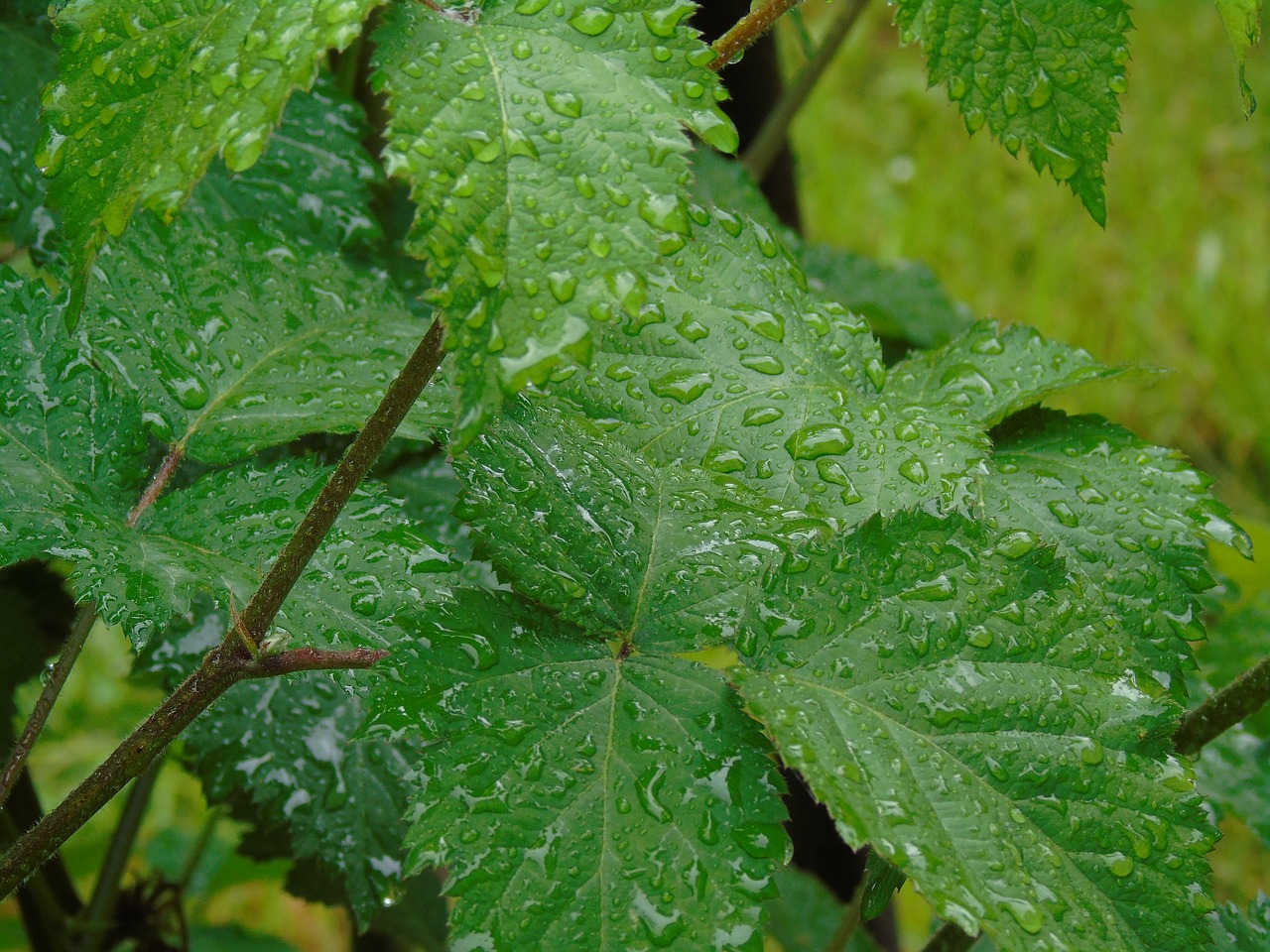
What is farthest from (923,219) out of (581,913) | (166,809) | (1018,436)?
(581,913)

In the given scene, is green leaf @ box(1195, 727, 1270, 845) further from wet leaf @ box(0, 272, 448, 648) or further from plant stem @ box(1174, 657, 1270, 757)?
wet leaf @ box(0, 272, 448, 648)

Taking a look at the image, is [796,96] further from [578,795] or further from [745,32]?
[578,795]

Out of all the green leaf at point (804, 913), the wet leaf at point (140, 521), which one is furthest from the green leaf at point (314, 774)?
the green leaf at point (804, 913)

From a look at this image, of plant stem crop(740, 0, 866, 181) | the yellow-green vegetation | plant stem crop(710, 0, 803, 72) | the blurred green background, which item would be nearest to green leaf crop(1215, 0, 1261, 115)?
plant stem crop(710, 0, 803, 72)

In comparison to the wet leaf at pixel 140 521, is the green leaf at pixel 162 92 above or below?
above

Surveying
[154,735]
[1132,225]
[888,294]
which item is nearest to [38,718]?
[154,735]

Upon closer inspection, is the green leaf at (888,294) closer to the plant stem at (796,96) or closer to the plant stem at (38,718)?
the plant stem at (796,96)

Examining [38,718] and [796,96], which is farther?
[796,96]

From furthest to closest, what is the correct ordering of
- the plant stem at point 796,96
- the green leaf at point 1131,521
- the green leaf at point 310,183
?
the plant stem at point 796,96
the green leaf at point 310,183
the green leaf at point 1131,521

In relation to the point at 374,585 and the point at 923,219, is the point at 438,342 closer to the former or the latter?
the point at 374,585
